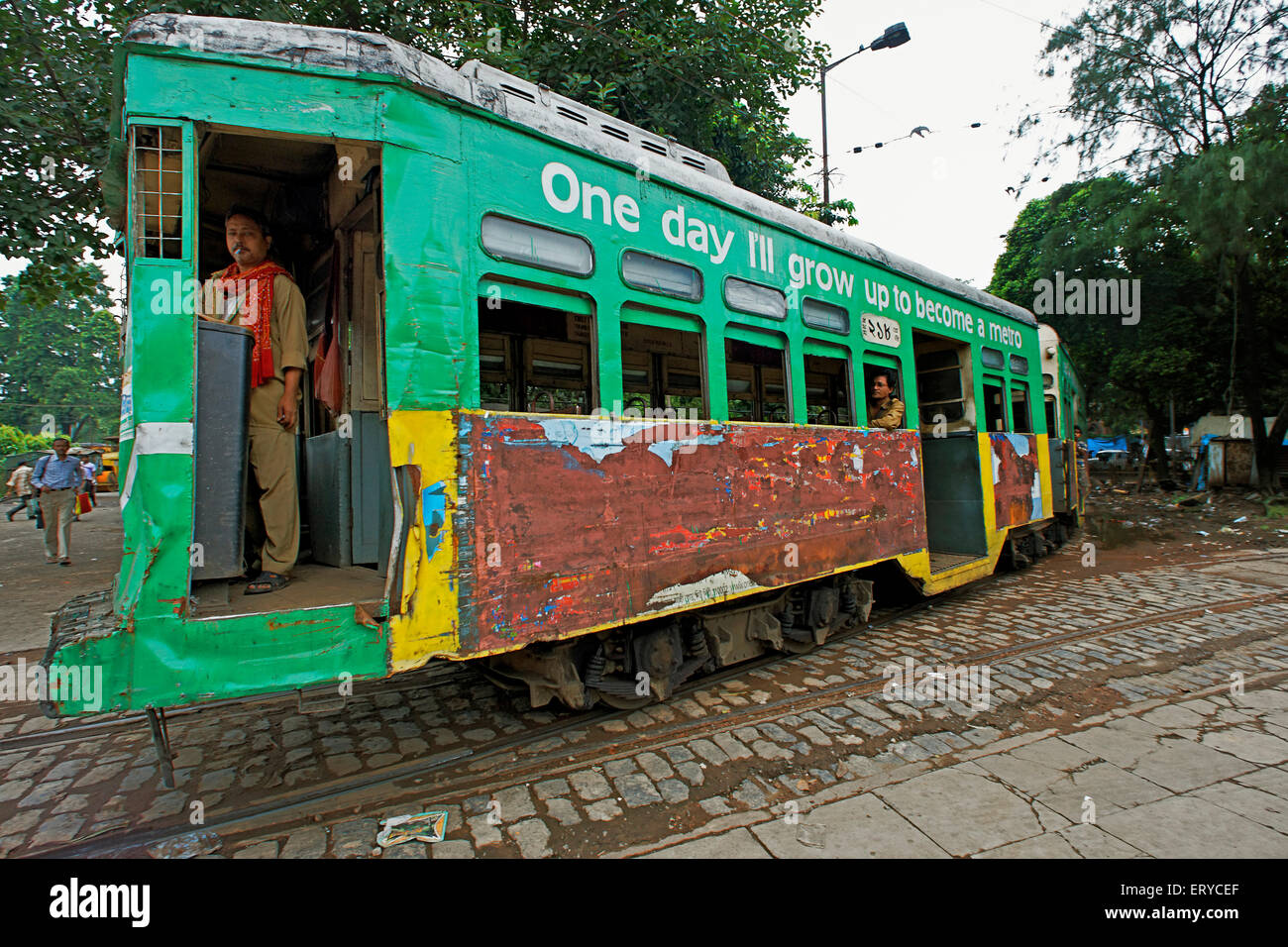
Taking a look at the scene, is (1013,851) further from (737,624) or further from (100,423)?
(100,423)

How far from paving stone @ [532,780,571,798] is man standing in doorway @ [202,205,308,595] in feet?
5.42

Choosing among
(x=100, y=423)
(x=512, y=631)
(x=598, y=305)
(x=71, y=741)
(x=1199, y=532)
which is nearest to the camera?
(x=512, y=631)

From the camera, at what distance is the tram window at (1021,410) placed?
Answer: 27.5 ft

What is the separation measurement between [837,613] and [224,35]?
559 cm

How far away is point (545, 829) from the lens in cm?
288

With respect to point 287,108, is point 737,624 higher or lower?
lower

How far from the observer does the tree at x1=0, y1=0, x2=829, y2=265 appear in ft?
23.4

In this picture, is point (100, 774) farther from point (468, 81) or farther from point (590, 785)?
point (468, 81)

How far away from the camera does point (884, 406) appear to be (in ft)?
19.8

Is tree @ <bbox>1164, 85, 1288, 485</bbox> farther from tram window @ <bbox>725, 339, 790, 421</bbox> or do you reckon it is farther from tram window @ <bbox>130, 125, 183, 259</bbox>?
tram window @ <bbox>130, 125, 183, 259</bbox>

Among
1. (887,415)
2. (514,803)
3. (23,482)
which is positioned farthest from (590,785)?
(23,482)

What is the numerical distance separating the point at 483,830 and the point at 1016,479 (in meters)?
7.62

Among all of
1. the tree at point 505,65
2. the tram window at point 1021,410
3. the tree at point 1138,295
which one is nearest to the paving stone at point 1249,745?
the tram window at point 1021,410

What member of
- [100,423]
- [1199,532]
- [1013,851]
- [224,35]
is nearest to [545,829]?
[1013,851]
